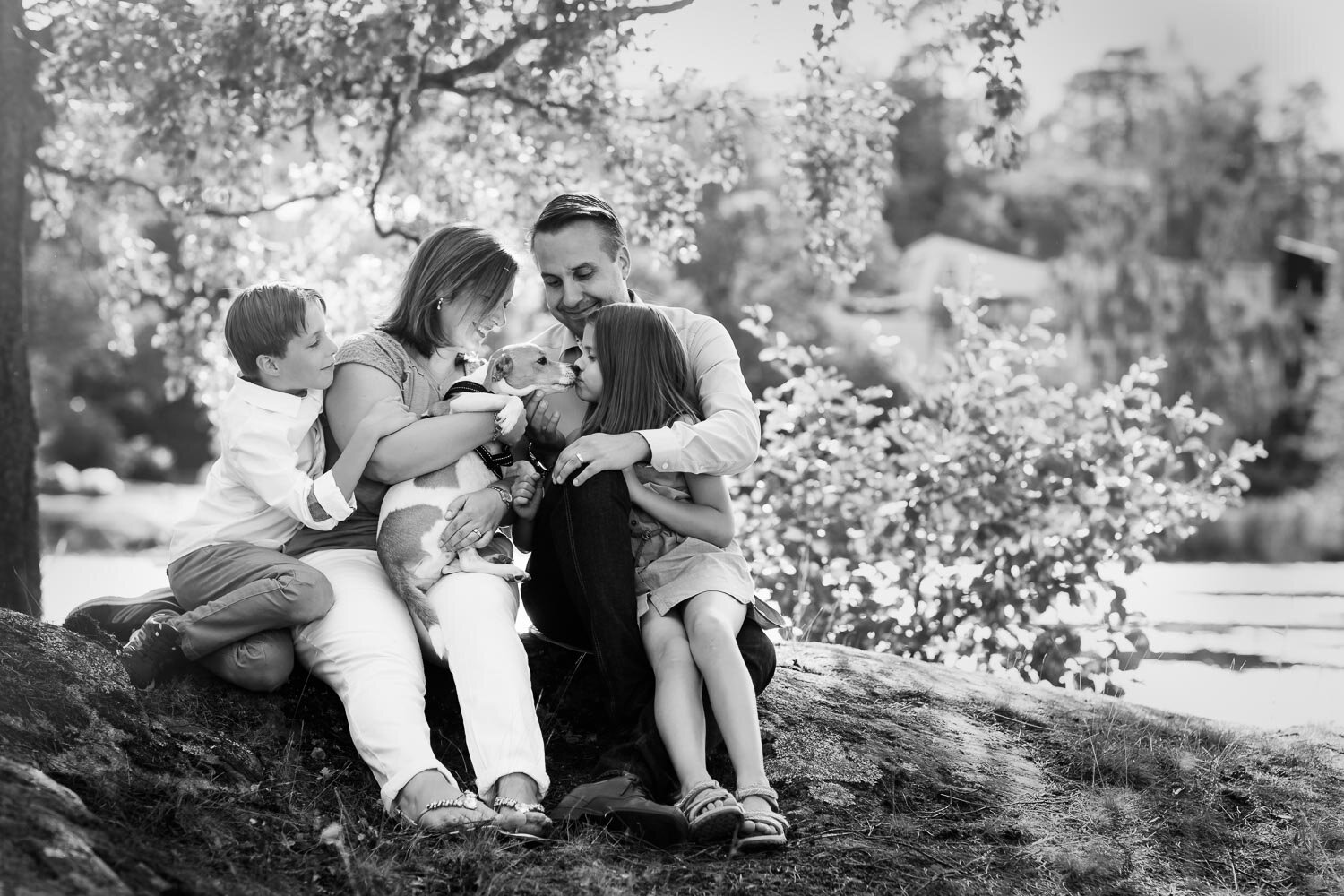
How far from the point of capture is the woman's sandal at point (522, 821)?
290 centimetres

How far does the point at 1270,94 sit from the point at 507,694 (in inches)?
1472

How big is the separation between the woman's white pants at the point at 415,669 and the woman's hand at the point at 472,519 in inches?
3.4

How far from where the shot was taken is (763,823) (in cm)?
301

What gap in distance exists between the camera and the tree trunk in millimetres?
6387

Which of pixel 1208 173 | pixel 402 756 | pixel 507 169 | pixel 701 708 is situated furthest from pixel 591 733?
pixel 1208 173

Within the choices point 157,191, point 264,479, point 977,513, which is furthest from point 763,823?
point 157,191

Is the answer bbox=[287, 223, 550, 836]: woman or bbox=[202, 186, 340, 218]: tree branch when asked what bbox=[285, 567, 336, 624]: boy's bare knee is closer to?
bbox=[287, 223, 550, 836]: woman

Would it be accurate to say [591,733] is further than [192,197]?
No

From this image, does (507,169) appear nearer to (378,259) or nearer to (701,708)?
(378,259)

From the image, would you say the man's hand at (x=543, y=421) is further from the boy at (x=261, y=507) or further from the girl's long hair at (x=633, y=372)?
the boy at (x=261, y=507)

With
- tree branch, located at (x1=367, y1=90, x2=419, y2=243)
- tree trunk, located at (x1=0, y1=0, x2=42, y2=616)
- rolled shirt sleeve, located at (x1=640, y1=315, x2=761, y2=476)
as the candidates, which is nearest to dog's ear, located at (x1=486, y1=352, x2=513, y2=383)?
rolled shirt sleeve, located at (x1=640, y1=315, x2=761, y2=476)

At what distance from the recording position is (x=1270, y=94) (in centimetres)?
3516

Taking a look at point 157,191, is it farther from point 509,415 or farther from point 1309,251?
point 1309,251

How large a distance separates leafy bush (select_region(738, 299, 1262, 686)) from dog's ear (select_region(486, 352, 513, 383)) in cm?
255
